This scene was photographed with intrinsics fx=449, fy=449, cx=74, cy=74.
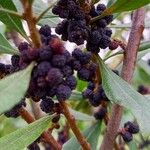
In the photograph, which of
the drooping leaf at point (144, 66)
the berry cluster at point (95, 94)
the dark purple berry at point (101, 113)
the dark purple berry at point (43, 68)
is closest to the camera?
the dark purple berry at point (43, 68)

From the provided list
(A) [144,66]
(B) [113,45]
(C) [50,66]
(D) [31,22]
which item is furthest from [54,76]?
(A) [144,66]

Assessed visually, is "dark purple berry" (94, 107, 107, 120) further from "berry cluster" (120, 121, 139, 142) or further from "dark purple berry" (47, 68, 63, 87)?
"dark purple berry" (47, 68, 63, 87)

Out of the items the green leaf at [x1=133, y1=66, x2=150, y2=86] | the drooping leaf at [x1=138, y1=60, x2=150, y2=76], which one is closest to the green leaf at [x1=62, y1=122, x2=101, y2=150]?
the drooping leaf at [x1=138, y1=60, x2=150, y2=76]

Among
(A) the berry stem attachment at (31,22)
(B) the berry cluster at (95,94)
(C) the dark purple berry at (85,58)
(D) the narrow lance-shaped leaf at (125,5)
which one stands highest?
(A) the berry stem attachment at (31,22)

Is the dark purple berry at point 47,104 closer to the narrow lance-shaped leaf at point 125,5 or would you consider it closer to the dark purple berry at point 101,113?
the narrow lance-shaped leaf at point 125,5

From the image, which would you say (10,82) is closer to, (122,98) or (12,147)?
(12,147)

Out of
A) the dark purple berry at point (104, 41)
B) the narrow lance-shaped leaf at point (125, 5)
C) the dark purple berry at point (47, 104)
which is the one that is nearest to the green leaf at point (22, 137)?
the dark purple berry at point (47, 104)

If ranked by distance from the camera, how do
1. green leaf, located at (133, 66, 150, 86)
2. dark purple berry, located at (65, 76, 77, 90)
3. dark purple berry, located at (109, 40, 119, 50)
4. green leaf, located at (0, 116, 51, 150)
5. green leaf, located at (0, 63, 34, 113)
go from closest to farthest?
1. green leaf, located at (0, 63, 34, 113)
2. dark purple berry, located at (65, 76, 77, 90)
3. green leaf, located at (0, 116, 51, 150)
4. dark purple berry, located at (109, 40, 119, 50)
5. green leaf, located at (133, 66, 150, 86)
